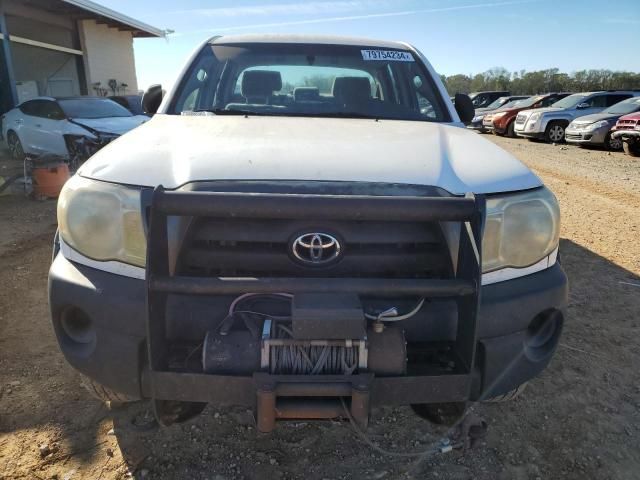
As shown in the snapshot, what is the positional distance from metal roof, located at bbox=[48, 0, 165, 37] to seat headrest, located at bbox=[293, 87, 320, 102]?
17525 mm

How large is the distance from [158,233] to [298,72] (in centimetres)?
210

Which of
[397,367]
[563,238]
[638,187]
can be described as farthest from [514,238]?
[638,187]

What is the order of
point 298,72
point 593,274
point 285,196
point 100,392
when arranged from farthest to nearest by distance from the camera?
A: point 593,274 → point 298,72 → point 100,392 → point 285,196

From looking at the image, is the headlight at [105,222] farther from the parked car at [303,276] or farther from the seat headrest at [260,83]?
the seat headrest at [260,83]

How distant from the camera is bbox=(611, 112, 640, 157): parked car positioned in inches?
509

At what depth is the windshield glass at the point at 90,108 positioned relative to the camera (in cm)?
1067

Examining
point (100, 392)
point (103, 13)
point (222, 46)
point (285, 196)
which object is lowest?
point (100, 392)

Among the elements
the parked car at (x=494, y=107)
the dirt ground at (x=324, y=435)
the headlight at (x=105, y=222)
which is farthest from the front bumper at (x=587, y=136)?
the headlight at (x=105, y=222)

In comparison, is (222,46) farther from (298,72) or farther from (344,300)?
(344,300)

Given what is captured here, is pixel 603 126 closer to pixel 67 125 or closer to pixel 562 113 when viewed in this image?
pixel 562 113

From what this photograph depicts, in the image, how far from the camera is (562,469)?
233 centimetres

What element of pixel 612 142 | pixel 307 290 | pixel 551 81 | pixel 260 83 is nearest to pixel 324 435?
pixel 307 290

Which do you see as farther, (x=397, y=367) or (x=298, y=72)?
(x=298, y=72)

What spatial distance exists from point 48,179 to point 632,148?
45.2 feet
